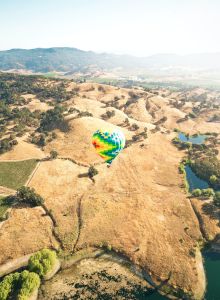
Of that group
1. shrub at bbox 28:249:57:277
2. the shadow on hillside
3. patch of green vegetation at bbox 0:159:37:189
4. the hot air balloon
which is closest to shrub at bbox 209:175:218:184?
the shadow on hillside

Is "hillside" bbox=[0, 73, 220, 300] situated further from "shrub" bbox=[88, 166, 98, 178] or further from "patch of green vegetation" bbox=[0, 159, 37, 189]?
"shrub" bbox=[88, 166, 98, 178]

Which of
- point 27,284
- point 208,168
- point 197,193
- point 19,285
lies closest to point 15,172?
point 19,285

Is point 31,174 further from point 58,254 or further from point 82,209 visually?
point 58,254

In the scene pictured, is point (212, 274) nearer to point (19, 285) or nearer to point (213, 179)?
point (213, 179)

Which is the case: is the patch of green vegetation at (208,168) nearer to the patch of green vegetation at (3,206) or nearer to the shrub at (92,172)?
the shrub at (92,172)

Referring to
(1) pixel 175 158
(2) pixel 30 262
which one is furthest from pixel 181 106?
(2) pixel 30 262

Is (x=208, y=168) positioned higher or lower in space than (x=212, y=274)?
higher
